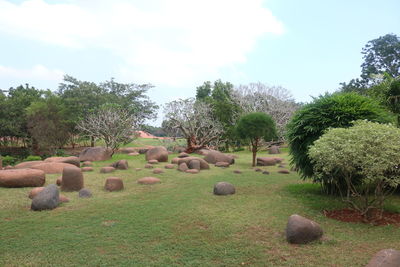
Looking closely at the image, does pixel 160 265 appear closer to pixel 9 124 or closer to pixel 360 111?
pixel 360 111

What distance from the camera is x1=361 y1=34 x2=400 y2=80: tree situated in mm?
43128

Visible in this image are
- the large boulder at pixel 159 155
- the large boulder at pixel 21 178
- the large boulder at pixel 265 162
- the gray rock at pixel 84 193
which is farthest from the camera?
the large boulder at pixel 159 155

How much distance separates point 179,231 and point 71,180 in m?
5.14

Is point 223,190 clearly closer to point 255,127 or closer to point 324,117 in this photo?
point 324,117

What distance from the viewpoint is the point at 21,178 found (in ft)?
32.0

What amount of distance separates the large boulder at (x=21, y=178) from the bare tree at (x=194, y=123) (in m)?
15.7

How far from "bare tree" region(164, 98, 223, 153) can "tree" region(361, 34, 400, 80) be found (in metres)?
27.8

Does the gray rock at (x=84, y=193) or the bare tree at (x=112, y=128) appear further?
the bare tree at (x=112, y=128)

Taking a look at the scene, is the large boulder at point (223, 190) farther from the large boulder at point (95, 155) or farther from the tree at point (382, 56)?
the tree at point (382, 56)

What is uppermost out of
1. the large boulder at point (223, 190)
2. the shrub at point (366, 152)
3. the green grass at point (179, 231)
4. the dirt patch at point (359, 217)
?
the shrub at point (366, 152)

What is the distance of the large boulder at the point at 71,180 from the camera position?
937 cm

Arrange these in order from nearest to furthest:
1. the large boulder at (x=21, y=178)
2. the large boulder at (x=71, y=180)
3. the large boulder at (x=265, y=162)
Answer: the large boulder at (x=71, y=180) < the large boulder at (x=21, y=178) < the large boulder at (x=265, y=162)

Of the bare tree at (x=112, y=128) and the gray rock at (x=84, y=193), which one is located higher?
the bare tree at (x=112, y=128)

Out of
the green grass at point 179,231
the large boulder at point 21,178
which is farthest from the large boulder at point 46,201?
the large boulder at point 21,178
